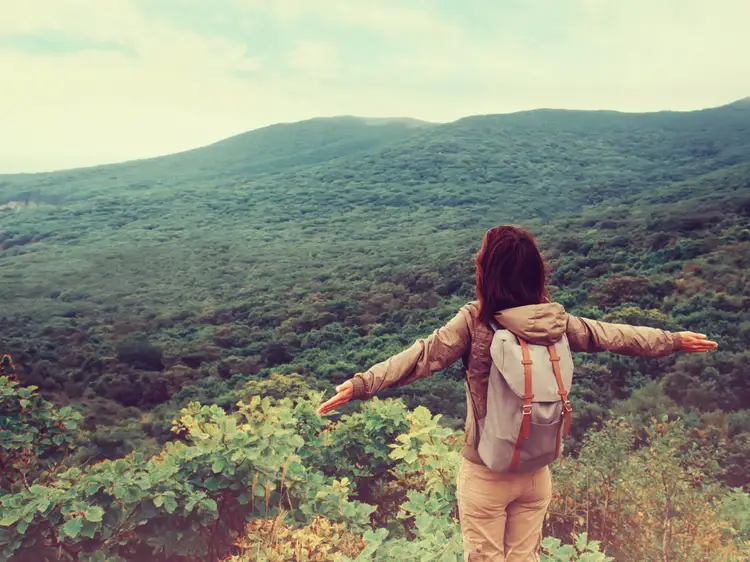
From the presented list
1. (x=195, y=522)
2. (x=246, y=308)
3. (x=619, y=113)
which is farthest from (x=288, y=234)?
(x=619, y=113)

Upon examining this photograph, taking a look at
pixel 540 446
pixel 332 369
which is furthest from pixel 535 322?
pixel 332 369

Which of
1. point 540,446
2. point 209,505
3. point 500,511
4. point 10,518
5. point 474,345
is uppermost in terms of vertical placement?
point 474,345

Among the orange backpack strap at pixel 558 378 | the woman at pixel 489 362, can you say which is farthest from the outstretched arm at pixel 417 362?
the orange backpack strap at pixel 558 378

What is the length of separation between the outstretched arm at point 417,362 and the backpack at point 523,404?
121mm

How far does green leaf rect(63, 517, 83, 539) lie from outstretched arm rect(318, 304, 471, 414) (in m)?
1.32

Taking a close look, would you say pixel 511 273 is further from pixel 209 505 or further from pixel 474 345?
pixel 209 505

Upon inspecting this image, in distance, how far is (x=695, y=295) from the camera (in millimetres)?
8484

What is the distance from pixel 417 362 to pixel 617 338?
59 cm

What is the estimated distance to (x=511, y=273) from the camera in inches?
58.2

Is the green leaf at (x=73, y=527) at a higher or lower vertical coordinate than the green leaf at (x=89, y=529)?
higher

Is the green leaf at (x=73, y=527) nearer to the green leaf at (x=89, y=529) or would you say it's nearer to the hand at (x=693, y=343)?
the green leaf at (x=89, y=529)

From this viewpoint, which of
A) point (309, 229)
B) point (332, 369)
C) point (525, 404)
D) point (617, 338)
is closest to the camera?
point (525, 404)

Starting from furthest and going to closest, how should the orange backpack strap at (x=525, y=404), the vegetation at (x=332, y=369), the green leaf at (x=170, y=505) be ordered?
the vegetation at (x=332, y=369) < the green leaf at (x=170, y=505) < the orange backpack strap at (x=525, y=404)

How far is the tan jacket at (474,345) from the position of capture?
Answer: 4.67 feet
